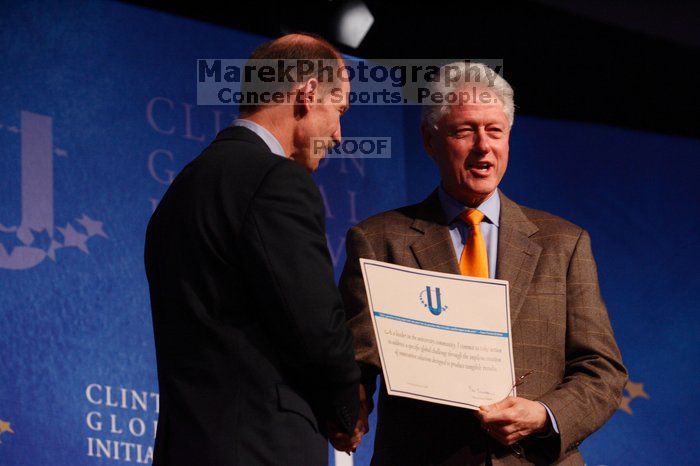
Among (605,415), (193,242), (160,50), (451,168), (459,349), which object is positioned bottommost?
(605,415)

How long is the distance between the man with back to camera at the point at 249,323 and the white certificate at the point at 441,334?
26 cm

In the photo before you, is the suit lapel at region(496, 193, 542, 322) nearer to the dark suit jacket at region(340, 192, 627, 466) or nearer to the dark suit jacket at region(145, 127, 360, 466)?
the dark suit jacket at region(340, 192, 627, 466)

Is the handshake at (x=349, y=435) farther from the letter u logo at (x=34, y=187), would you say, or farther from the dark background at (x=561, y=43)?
the dark background at (x=561, y=43)

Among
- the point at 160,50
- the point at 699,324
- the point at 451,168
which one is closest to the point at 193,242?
the point at 451,168

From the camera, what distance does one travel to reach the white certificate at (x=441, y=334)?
224cm

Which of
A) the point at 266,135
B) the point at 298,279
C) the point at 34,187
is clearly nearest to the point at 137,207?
the point at 34,187

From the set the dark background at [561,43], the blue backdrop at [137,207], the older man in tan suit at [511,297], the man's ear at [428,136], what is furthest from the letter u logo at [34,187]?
the man's ear at [428,136]

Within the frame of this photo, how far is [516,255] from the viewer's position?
2471 millimetres

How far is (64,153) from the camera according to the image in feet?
11.1

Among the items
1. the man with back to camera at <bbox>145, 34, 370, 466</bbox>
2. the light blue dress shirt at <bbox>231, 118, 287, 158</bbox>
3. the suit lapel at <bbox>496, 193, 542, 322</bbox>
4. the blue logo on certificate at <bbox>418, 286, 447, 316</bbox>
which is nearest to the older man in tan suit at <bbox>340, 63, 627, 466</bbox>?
the suit lapel at <bbox>496, 193, 542, 322</bbox>

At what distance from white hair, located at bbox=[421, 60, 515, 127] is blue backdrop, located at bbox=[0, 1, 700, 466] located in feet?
4.08

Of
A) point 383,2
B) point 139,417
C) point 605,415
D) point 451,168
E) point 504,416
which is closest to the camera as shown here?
point 504,416

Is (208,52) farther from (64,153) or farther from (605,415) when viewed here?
(605,415)

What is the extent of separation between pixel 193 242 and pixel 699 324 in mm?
2869
